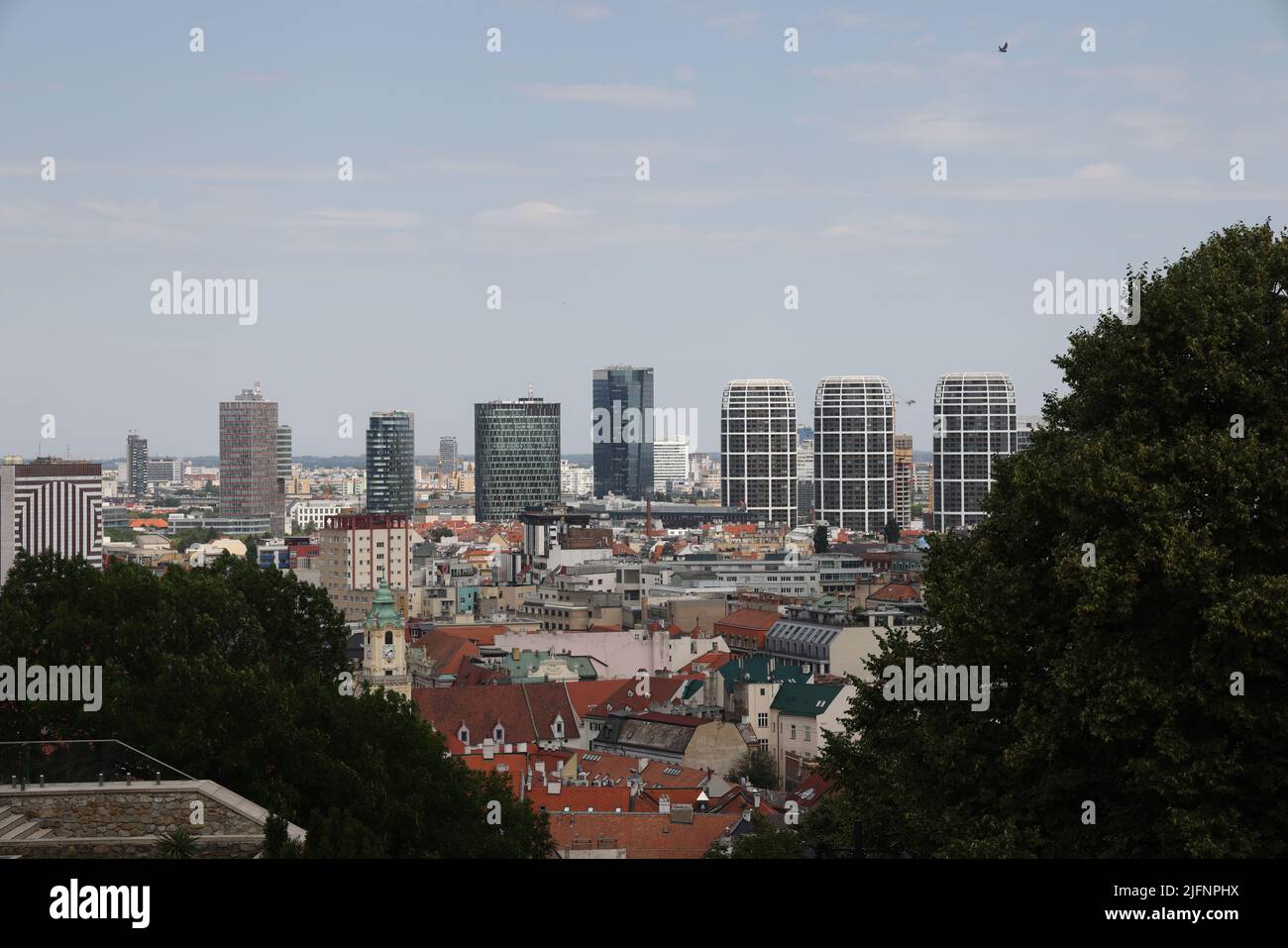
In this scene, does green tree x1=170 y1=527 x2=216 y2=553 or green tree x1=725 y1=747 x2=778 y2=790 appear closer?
green tree x1=725 y1=747 x2=778 y2=790

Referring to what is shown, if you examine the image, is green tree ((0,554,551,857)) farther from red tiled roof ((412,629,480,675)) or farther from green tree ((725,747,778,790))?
red tiled roof ((412,629,480,675))

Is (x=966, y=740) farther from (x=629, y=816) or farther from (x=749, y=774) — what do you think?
(x=749, y=774)

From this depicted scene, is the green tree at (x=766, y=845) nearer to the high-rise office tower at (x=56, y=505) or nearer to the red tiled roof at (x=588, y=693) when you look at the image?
the red tiled roof at (x=588, y=693)

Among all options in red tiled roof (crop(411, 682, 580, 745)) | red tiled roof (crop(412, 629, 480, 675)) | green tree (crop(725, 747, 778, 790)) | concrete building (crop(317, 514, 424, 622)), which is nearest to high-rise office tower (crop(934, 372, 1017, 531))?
concrete building (crop(317, 514, 424, 622))

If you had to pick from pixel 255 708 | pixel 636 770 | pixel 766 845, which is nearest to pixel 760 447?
pixel 636 770

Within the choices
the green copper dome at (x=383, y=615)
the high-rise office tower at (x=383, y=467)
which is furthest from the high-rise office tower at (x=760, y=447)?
the green copper dome at (x=383, y=615)

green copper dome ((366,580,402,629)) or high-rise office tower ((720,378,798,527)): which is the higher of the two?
high-rise office tower ((720,378,798,527))

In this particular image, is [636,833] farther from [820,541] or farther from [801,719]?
[820,541]
